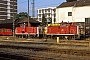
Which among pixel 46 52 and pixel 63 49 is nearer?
pixel 46 52

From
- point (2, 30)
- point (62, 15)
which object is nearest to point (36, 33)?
point (2, 30)

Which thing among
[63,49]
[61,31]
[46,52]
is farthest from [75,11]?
[46,52]

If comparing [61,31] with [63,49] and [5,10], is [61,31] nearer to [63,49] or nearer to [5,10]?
[63,49]

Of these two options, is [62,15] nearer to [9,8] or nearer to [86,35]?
[86,35]

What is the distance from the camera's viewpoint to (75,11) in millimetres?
62750

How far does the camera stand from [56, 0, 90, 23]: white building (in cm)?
5972

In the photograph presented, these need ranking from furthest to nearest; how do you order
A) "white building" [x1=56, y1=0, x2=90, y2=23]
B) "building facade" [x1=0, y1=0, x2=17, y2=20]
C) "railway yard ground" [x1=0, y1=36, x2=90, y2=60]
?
"building facade" [x1=0, y1=0, x2=17, y2=20] → "white building" [x1=56, y1=0, x2=90, y2=23] → "railway yard ground" [x1=0, y1=36, x2=90, y2=60]

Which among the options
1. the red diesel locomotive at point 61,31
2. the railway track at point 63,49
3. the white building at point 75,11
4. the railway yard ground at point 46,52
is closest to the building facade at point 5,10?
the white building at point 75,11

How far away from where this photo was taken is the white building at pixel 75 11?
196 ft

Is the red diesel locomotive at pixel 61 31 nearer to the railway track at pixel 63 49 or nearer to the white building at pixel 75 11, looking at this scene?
the white building at pixel 75 11

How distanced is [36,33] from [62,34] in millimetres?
6644

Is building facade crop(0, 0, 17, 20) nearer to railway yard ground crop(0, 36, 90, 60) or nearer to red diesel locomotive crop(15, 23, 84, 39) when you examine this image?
red diesel locomotive crop(15, 23, 84, 39)

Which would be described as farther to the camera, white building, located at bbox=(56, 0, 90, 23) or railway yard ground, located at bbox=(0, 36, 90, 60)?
white building, located at bbox=(56, 0, 90, 23)

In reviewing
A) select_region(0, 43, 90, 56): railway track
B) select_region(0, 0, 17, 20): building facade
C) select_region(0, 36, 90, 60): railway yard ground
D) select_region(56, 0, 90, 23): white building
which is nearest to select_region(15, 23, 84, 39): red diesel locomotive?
select_region(0, 36, 90, 60): railway yard ground
